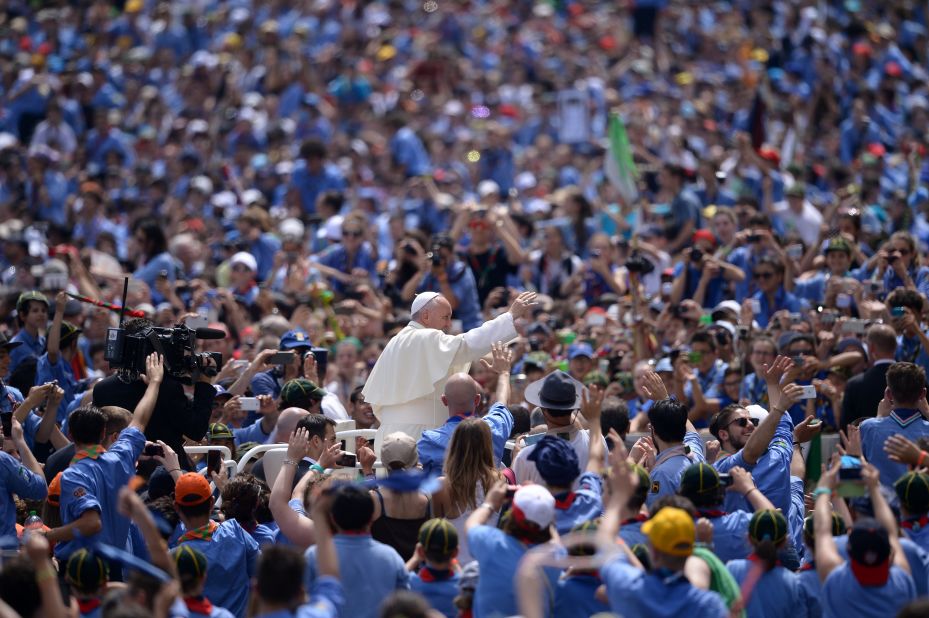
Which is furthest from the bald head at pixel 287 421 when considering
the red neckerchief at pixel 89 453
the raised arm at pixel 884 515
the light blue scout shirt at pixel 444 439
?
the raised arm at pixel 884 515

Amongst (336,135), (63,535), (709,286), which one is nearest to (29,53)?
(336,135)

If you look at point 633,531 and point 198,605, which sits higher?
point 198,605

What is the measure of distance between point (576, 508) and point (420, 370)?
86.7 inches

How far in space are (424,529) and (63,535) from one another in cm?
218

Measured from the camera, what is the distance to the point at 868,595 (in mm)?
6160

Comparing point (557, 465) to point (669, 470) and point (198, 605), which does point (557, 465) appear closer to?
point (669, 470)

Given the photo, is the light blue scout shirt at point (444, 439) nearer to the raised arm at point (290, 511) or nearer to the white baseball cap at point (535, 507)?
the raised arm at point (290, 511)

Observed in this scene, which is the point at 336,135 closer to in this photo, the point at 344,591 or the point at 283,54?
the point at 283,54

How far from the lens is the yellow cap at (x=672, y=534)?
5.86m

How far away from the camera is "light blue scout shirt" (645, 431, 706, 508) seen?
7770 millimetres

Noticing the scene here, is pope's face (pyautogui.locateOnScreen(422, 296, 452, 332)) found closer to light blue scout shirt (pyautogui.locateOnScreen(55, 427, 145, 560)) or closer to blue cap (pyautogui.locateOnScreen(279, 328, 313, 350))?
blue cap (pyautogui.locateOnScreen(279, 328, 313, 350))

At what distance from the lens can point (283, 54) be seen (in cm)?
2302

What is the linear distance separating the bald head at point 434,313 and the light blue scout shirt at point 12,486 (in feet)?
8.34

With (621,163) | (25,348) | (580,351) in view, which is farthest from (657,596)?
(621,163)
